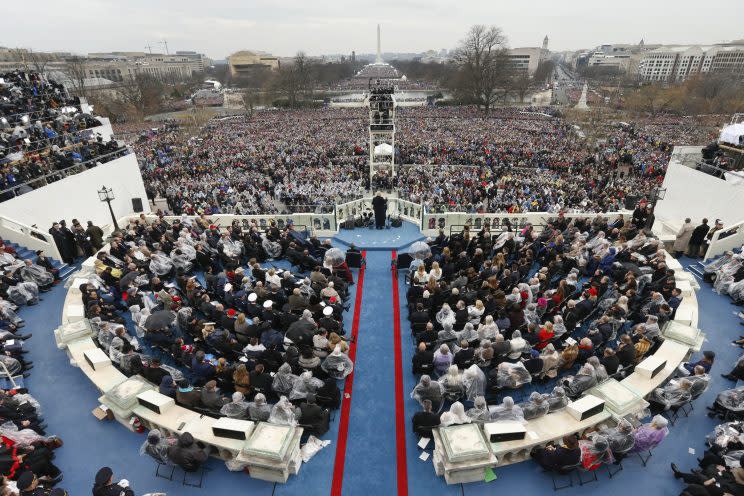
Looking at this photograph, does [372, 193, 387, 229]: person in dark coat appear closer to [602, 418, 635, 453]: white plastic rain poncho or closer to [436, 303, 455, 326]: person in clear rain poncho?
[436, 303, 455, 326]: person in clear rain poncho

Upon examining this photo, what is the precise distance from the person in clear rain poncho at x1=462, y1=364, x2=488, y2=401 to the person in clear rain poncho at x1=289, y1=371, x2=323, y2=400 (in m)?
2.50

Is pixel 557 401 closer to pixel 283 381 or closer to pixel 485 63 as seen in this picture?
pixel 283 381

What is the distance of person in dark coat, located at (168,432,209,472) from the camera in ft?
17.8

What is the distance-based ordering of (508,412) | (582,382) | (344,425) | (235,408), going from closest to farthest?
(508,412)
(235,408)
(582,382)
(344,425)

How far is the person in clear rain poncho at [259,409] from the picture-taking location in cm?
604

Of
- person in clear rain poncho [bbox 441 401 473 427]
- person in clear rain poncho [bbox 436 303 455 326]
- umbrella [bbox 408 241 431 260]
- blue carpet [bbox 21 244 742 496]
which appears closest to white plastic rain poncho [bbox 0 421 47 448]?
blue carpet [bbox 21 244 742 496]

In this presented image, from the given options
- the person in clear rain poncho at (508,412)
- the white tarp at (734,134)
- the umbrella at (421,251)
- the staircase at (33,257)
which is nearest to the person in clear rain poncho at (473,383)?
the person in clear rain poncho at (508,412)

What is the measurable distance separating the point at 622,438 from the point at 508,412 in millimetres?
1536

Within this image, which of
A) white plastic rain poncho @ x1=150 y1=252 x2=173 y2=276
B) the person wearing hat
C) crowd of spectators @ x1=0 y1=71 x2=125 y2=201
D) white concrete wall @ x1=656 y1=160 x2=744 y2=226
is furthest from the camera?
crowd of spectators @ x1=0 y1=71 x2=125 y2=201

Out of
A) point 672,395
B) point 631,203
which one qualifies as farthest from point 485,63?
point 672,395

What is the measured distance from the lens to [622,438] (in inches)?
214

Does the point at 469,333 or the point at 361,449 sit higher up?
the point at 469,333

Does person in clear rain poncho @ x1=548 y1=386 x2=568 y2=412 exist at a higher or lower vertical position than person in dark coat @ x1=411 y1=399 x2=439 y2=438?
higher

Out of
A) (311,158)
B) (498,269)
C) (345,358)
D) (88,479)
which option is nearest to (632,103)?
(311,158)
